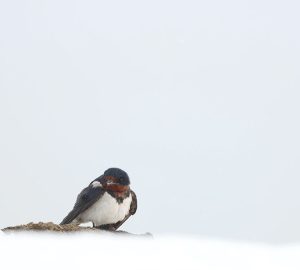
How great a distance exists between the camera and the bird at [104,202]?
260 inches

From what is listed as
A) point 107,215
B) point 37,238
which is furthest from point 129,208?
point 37,238

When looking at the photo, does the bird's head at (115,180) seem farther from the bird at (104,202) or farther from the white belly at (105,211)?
the white belly at (105,211)

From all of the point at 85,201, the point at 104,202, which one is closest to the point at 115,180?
the point at 104,202

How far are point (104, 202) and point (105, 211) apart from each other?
0.38ft

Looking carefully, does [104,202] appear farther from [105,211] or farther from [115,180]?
[115,180]

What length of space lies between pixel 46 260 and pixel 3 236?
244 millimetres

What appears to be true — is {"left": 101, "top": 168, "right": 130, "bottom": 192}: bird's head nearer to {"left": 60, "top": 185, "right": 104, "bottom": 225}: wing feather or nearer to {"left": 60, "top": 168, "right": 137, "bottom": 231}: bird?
{"left": 60, "top": 168, "right": 137, "bottom": 231}: bird

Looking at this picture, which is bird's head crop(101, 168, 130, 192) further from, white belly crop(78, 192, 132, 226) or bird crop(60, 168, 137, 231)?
white belly crop(78, 192, 132, 226)

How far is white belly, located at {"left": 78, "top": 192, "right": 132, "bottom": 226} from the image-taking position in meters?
6.61

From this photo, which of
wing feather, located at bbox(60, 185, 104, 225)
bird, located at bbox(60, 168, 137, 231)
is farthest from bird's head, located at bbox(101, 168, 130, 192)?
wing feather, located at bbox(60, 185, 104, 225)

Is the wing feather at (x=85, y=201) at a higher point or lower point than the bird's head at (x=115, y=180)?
lower

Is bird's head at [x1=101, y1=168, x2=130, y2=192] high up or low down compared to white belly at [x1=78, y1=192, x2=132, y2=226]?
up

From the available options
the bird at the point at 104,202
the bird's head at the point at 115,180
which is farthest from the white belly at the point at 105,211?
the bird's head at the point at 115,180

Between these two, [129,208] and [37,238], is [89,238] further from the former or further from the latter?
[129,208]
